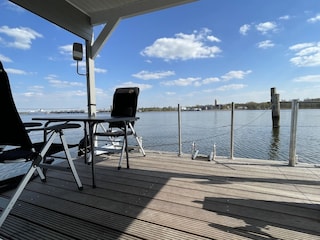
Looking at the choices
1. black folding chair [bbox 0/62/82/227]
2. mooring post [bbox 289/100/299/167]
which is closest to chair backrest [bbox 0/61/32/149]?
black folding chair [bbox 0/62/82/227]

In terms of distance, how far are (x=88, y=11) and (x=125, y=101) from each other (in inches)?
67.0

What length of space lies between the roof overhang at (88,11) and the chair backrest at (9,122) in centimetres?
185

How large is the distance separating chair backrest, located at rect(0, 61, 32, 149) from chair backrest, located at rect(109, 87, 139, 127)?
1859mm

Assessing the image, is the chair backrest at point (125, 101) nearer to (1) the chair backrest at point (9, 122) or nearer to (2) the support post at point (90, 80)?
(2) the support post at point (90, 80)

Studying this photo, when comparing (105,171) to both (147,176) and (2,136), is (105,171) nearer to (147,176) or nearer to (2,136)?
(147,176)

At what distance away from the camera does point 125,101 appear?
329cm

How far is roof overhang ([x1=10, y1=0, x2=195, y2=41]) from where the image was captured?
108 inches

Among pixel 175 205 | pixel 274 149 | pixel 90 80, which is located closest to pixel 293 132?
pixel 175 205

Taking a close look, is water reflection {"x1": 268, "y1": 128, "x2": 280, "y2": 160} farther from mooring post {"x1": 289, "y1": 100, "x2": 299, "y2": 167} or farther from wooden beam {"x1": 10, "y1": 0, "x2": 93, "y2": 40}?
wooden beam {"x1": 10, "y1": 0, "x2": 93, "y2": 40}

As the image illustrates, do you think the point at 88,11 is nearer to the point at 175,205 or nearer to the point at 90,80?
the point at 90,80

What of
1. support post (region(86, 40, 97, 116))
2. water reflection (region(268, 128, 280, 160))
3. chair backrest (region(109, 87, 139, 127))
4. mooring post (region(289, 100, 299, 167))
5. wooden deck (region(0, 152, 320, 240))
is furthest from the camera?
water reflection (region(268, 128, 280, 160))

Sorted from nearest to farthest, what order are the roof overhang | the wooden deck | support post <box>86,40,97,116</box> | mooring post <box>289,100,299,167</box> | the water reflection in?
the wooden deck → mooring post <box>289,100,299,167</box> → the roof overhang → support post <box>86,40,97,116</box> → the water reflection

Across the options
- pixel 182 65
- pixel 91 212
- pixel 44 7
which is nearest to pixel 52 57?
pixel 44 7

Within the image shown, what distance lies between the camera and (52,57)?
20.4 ft
